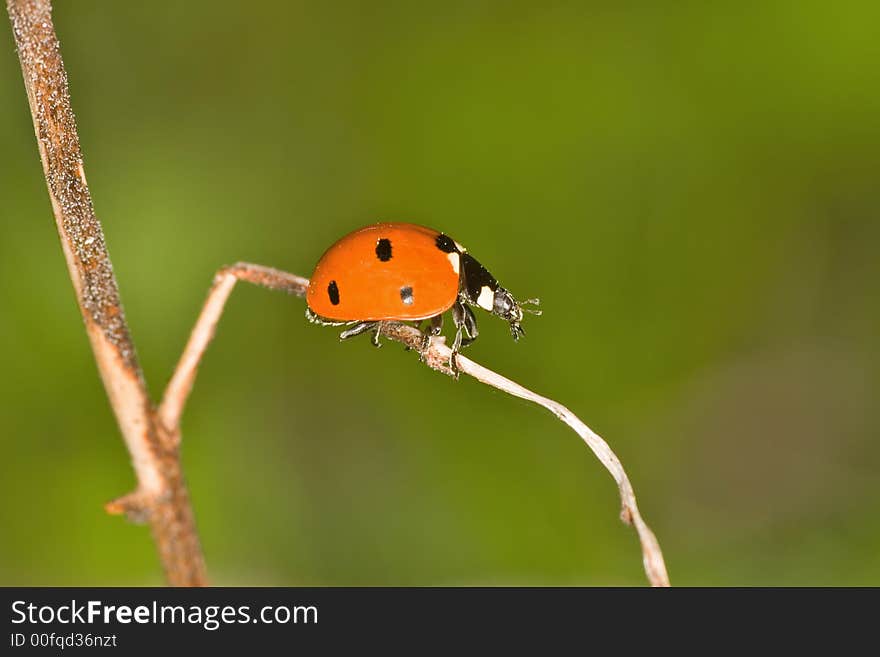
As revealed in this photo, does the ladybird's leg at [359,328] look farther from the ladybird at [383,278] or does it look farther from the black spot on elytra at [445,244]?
the black spot on elytra at [445,244]

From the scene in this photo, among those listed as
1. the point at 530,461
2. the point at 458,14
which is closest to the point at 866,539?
the point at 530,461

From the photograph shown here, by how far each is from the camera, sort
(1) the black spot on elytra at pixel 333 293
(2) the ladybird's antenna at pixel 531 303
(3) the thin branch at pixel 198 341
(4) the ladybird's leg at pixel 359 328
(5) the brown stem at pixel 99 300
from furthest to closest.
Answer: (2) the ladybird's antenna at pixel 531 303 < (4) the ladybird's leg at pixel 359 328 < (1) the black spot on elytra at pixel 333 293 < (3) the thin branch at pixel 198 341 < (5) the brown stem at pixel 99 300

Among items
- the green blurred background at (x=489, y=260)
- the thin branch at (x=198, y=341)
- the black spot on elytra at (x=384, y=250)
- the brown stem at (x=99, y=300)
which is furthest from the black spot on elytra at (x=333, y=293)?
the green blurred background at (x=489, y=260)

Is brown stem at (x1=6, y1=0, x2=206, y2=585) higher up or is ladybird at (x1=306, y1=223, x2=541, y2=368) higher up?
ladybird at (x1=306, y1=223, x2=541, y2=368)

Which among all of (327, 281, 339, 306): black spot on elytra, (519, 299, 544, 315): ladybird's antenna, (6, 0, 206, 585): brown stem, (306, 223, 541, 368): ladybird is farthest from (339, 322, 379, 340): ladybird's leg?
(6, 0, 206, 585): brown stem

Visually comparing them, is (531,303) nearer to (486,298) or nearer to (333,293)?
(486,298)

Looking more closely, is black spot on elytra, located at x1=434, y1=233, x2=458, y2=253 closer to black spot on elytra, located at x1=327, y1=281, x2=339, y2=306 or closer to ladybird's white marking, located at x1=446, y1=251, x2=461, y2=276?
ladybird's white marking, located at x1=446, y1=251, x2=461, y2=276
